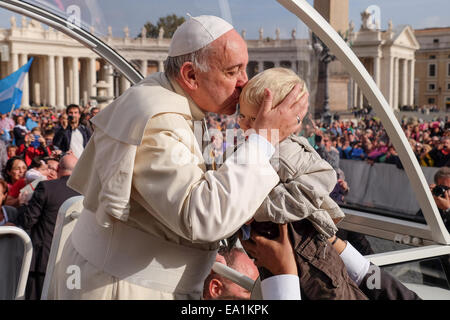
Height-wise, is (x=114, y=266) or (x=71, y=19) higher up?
(x=71, y=19)

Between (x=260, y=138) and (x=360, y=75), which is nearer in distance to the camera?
(x=260, y=138)

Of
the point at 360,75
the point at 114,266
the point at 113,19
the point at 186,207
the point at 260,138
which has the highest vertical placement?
the point at 113,19

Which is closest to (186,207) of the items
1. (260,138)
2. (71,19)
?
(260,138)

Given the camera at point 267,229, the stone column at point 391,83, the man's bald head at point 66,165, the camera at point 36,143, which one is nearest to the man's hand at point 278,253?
the camera at point 267,229

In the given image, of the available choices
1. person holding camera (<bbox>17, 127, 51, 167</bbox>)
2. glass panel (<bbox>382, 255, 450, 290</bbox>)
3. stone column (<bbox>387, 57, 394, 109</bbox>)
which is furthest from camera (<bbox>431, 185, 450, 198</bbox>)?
stone column (<bbox>387, 57, 394, 109</bbox>)

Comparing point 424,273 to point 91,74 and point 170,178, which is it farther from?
point 91,74

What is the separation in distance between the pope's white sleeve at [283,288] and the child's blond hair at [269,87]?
1.86 feet

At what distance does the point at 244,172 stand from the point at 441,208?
385 cm

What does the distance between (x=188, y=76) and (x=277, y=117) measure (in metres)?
0.31

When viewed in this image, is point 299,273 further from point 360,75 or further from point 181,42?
point 360,75

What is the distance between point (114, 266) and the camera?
1667 mm

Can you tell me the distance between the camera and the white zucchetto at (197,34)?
1.63 metres

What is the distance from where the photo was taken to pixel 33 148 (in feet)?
27.4

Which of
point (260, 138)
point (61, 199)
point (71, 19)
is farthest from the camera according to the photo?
point (61, 199)
